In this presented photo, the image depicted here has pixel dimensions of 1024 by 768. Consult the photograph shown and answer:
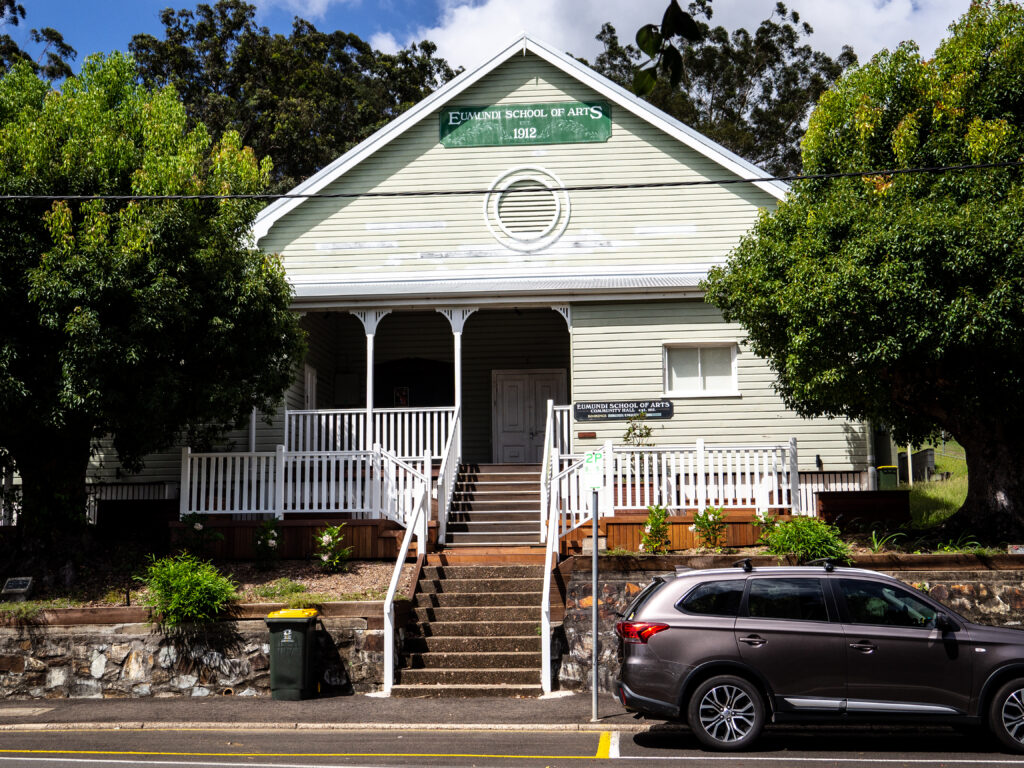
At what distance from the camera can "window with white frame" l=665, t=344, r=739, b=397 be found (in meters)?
19.2

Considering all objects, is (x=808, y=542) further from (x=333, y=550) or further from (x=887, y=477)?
(x=887, y=477)

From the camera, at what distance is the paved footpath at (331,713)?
425 inches

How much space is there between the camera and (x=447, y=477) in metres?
16.7

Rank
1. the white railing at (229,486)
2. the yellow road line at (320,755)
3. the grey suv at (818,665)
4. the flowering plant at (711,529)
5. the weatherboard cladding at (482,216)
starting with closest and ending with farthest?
the yellow road line at (320,755) < the grey suv at (818,665) < the flowering plant at (711,529) < the white railing at (229,486) < the weatherboard cladding at (482,216)

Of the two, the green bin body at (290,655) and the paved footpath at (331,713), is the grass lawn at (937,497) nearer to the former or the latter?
the paved footpath at (331,713)

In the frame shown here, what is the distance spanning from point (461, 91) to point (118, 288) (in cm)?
893

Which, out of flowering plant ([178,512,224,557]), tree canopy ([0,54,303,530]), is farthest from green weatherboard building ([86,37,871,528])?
tree canopy ([0,54,303,530])

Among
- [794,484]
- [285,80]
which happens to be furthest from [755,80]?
[794,484]

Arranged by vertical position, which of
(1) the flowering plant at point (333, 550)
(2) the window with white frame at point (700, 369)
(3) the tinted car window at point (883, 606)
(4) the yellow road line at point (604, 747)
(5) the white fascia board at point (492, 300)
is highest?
(5) the white fascia board at point (492, 300)

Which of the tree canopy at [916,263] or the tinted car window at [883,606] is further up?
the tree canopy at [916,263]

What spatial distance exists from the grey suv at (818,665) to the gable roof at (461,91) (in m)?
12.1

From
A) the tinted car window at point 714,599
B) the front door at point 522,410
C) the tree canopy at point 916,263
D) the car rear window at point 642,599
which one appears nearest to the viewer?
the tinted car window at point 714,599

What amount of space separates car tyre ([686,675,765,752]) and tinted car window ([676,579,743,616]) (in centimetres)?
59

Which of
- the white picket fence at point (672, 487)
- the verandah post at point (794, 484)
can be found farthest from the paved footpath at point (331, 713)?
the verandah post at point (794, 484)
